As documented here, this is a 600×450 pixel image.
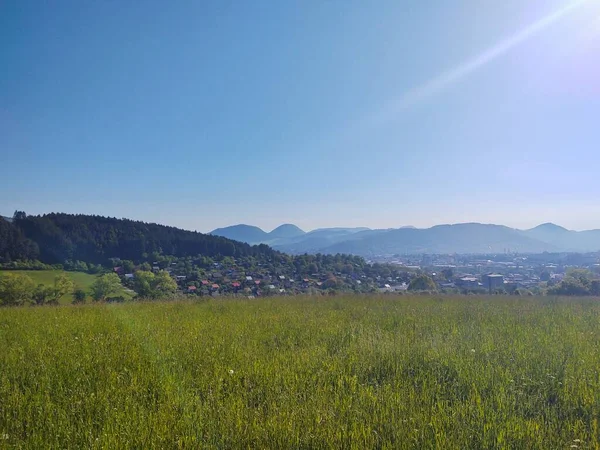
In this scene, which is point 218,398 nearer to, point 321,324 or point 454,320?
point 321,324

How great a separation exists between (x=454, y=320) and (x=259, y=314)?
5293mm

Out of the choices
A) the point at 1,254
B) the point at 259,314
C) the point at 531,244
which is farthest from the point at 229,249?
the point at 531,244

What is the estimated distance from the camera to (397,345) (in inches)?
224

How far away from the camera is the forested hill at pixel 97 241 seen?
3347 centimetres

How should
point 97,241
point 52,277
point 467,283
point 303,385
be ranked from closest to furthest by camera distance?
point 303,385 < point 52,277 < point 467,283 < point 97,241

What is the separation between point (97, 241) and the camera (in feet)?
140

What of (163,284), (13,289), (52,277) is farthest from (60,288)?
(52,277)

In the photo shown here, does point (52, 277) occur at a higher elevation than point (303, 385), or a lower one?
lower

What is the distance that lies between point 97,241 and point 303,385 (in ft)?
154

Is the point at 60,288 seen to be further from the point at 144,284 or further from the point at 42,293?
the point at 144,284

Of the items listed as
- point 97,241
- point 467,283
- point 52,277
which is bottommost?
point 467,283

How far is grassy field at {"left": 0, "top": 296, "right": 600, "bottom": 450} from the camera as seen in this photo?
9.91 ft

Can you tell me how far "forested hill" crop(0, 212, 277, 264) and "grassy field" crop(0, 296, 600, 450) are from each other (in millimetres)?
32976

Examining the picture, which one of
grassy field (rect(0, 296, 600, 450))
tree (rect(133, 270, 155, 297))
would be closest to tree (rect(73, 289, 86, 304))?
tree (rect(133, 270, 155, 297))
